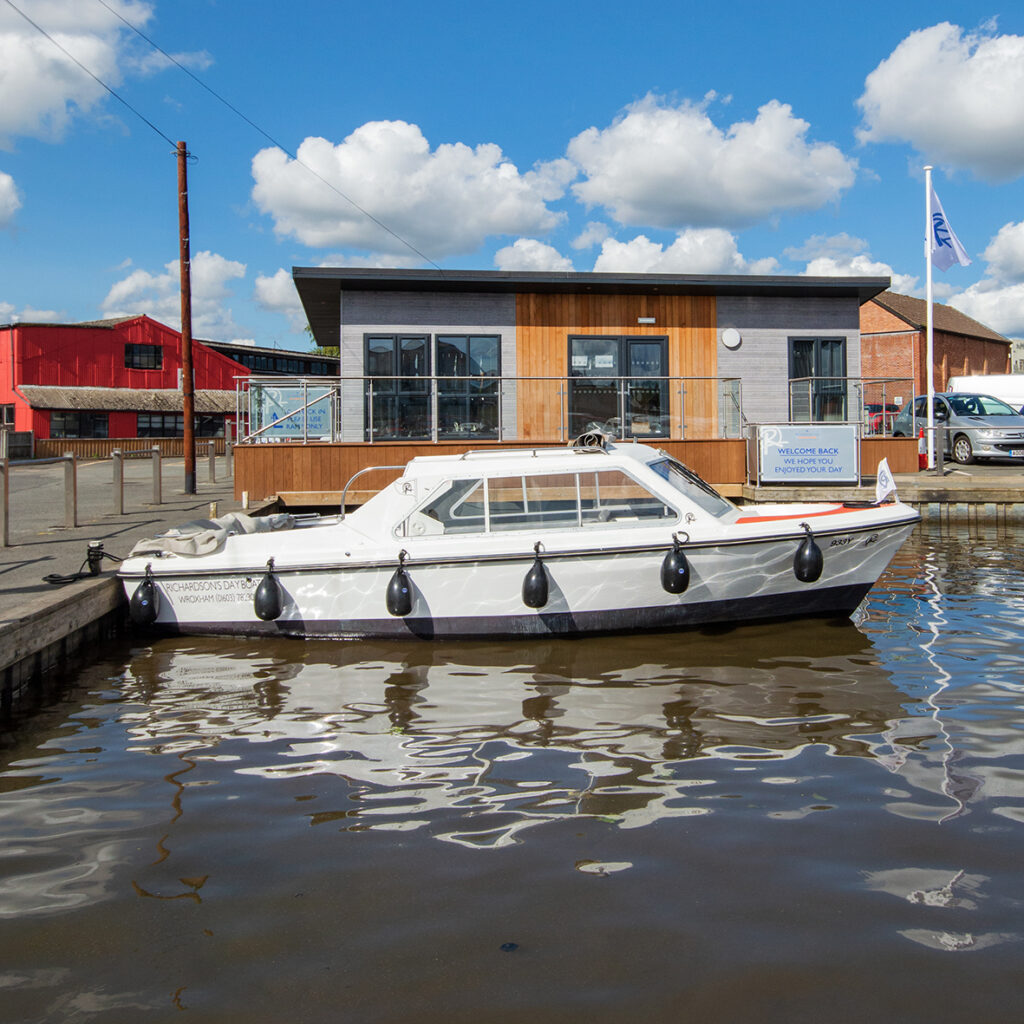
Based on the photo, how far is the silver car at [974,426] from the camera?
22000mm

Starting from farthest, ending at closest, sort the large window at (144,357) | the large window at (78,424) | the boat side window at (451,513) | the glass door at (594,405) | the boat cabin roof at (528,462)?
1. the large window at (144,357)
2. the large window at (78,424)
3. the glass door at (594,405)
4. the boat cabin roof at (528,462)
5. the boat side window at (451,513)

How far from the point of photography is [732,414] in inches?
690

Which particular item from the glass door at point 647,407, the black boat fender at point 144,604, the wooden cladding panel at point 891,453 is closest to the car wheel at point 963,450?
the wooden cladding panel at point 891,453

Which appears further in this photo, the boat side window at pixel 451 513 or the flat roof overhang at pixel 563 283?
the flat roof overhang at pixel 563 283

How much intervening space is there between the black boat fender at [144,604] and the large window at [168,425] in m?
39.5

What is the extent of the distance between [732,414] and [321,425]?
24.3 ft

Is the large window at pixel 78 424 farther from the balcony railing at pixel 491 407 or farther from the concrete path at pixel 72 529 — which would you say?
the balcony railing at pixel 491 407

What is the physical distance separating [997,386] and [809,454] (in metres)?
15.5

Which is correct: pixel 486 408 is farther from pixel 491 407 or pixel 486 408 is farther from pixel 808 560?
pixel 808 560

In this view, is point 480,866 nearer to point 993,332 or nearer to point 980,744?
point 980,744

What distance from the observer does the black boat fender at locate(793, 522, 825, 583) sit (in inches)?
342

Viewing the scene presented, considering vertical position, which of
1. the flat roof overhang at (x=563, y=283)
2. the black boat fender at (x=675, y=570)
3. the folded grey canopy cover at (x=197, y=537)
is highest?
the flat roof overhang at (x=563, y=283)

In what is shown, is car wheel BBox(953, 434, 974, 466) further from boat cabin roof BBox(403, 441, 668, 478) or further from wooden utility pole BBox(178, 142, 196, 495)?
wooden utility pole BBox(178, 142, 196, 495)

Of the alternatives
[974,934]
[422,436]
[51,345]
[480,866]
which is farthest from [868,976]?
[51,345]
